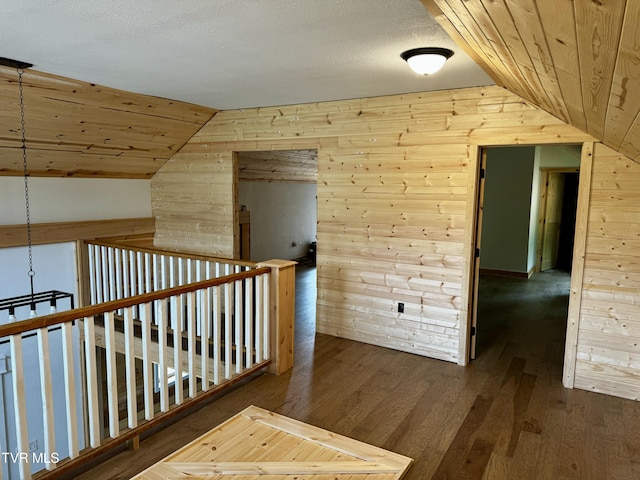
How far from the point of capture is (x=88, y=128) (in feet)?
13.8

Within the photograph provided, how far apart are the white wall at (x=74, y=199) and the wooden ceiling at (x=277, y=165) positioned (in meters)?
1.42

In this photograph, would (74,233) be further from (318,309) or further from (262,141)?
(318,309)

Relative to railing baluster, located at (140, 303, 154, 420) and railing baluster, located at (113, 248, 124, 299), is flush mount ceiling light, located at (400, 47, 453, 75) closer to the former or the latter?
railing baluster, located at (140, 303, 154, 420)

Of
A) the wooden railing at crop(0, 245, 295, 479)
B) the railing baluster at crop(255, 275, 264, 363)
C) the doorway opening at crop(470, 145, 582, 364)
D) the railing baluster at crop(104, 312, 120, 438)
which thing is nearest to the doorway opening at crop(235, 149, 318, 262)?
the wooden railing at crop(0, 245, 295, 479)

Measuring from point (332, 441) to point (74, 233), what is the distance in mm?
3978

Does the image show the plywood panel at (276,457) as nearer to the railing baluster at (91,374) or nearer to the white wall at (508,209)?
the railing baluster at (91,374)

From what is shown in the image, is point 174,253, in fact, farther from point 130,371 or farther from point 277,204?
point 277,204

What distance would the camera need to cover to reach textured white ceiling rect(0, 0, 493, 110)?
214 cm

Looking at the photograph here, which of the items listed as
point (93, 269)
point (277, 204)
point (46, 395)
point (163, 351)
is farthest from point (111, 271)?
point (277, 204)

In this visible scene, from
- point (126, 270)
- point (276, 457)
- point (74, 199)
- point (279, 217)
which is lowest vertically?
point (276, 457)

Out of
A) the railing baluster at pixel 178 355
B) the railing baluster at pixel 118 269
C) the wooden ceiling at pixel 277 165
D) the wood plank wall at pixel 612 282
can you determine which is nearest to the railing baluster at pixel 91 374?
the railing baluster at pixel 178 355

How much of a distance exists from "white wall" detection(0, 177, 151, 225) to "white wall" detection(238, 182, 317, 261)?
190 centimetres

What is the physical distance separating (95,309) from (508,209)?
7221 mm

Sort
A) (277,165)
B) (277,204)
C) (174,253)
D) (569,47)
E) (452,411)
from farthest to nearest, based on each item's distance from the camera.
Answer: (277,204) < (277,165) < (174,253) < (452,411) < (569,47)
